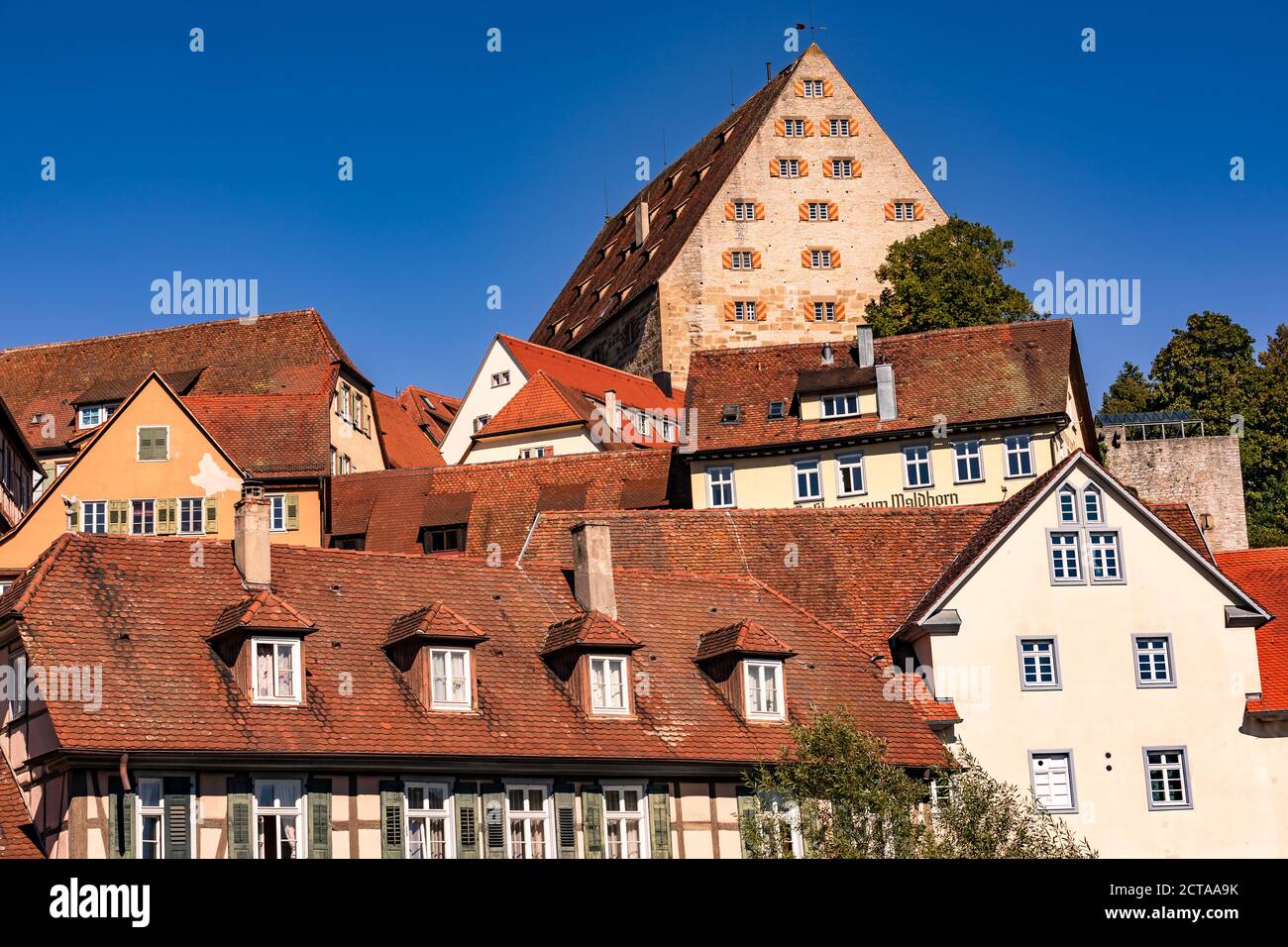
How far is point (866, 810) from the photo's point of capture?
34375mm

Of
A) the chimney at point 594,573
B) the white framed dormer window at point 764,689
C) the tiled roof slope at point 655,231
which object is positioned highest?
the tiled roof slope at point 655,231

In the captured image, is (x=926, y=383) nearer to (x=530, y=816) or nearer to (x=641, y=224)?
(x=530, y=816)

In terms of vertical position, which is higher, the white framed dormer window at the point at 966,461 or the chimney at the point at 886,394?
the chimney at the point at 886,394

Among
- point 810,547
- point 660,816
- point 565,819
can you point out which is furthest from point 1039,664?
point 565,819

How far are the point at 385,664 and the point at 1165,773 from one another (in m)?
17.3

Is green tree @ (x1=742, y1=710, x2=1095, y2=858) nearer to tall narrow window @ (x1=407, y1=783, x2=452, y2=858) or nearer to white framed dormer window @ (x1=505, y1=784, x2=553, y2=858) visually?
white framed dormer window @ (x1=505, y1=784, x2=553, y2=858)

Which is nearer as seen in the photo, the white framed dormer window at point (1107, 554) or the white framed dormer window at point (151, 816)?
the white framed dormer window at point (151, 816)

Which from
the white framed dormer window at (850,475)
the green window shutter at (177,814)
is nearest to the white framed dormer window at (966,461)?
the white framed dormer window at (850,475)

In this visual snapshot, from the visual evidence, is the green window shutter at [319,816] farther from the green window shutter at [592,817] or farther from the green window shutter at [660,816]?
the green window shutter at [660,816]

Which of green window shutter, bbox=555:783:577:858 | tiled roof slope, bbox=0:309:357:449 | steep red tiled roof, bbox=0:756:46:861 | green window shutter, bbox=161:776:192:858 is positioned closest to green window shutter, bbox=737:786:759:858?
green window shutter, bbox=555:783:577:858

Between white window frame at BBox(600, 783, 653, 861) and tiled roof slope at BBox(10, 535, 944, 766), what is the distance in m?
0.62

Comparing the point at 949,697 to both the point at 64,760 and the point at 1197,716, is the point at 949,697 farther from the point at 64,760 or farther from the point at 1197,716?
the point at 64,760

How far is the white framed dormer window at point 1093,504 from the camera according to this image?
45.0 m

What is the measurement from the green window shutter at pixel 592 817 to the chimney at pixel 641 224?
69.3m
